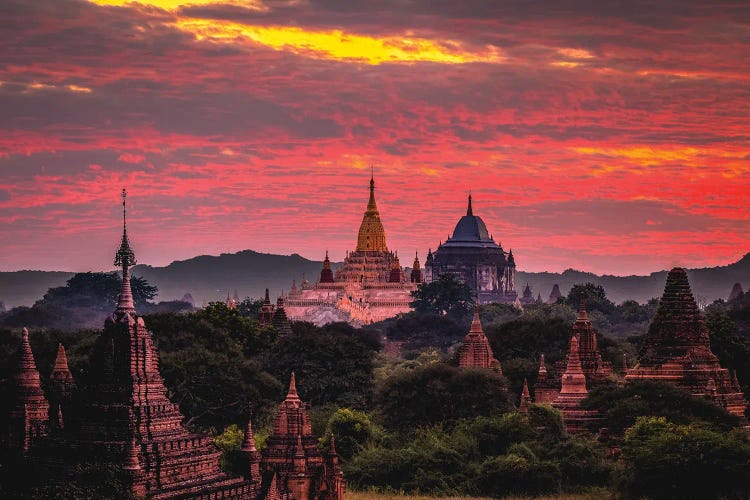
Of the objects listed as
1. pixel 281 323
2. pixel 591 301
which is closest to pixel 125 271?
pixel 281 323

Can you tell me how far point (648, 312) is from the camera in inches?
6796

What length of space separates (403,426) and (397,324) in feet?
294

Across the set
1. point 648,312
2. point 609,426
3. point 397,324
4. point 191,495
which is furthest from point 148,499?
point 648,312

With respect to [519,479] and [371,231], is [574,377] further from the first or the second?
[371,231]

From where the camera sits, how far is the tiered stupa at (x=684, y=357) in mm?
63031

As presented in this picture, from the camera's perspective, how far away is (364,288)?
604ft

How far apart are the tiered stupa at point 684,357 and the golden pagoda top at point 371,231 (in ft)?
402

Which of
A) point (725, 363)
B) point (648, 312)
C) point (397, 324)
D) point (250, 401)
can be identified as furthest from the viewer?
point (648, 312)

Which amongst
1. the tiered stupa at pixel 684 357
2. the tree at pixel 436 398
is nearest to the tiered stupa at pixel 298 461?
the tree at pixel 436 398

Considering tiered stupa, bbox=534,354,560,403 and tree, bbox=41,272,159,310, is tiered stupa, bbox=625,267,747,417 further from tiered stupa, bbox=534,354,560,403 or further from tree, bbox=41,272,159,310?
tree, bbox=41,272,159,310

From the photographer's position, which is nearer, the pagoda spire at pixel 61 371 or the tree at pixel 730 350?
Result: the pagoda spire at pixel 61 371

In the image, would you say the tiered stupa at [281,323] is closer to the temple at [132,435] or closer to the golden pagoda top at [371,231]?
the temple at [132,435]

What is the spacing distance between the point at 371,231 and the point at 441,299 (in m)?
13.7

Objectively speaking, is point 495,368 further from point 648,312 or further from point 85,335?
point 648,312
